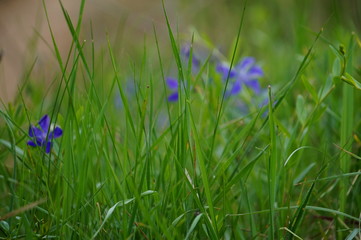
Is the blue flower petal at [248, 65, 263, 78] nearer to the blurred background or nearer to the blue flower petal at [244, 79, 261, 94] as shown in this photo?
the blue flower petal at [244, 79, 261, 94]

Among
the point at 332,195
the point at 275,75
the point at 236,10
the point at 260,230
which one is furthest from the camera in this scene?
the point at 236,10

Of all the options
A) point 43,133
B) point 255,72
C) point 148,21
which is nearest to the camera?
point 43,133

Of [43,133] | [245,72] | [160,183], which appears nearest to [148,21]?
[245,72]

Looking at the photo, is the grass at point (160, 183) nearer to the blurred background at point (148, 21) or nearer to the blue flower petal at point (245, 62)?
the blue flower petal at point (245, 62)

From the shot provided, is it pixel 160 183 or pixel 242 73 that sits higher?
pixel 242 73

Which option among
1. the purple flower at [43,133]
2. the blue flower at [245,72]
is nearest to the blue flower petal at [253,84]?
the blue flower at [245,72]

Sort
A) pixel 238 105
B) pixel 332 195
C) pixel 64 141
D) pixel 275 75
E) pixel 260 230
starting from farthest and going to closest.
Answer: pixel 275 75 < pixel 238 105 < pixel 332 195 < pixel 260 230 < pixel 64 141

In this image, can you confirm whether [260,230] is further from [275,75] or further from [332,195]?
[275,75]

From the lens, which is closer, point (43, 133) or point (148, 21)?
point (43, 133)

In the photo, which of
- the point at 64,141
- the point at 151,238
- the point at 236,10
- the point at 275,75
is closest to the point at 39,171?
the point at 64,141

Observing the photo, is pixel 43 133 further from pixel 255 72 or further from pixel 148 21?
pixel 148 21

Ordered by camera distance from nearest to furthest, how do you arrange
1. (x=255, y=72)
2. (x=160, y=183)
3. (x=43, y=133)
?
(x=160, y=183) → (x=43, y=133) → (x=255, y=72)
